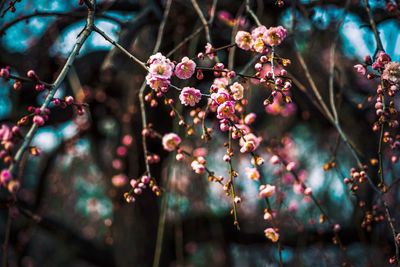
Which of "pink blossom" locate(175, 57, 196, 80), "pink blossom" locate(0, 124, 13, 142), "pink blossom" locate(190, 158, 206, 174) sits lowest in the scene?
"pink blossom" locate(0, 124, 13, 142)

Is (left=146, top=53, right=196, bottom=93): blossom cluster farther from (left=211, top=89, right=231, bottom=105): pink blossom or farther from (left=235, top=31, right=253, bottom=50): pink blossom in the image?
(left=235, top=31, right=253, bottom=50): pink blossom

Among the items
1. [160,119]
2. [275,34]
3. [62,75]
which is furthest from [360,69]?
[160,119]

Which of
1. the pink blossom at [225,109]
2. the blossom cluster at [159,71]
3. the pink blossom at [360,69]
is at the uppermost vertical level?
the pink blossom at [360,69]

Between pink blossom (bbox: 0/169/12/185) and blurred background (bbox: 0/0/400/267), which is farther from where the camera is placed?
blurred background (bbox: 0/0/400/267)

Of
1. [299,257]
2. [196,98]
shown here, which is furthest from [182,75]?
[299,257]

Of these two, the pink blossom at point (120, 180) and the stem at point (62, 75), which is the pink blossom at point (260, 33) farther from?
the pink blossom at point (120, 180)

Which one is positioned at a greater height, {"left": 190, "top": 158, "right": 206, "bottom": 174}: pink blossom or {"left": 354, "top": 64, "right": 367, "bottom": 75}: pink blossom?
{"left": 354, "top": 64, "right": 367, "bottom": 75}: pink blossom

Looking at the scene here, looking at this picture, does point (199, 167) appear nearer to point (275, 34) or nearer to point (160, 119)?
point (275, 34)

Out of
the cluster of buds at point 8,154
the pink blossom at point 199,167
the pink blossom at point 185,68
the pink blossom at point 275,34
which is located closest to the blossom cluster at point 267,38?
the pink blossom at point 275,34

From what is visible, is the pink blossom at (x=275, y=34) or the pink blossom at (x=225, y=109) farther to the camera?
the pink blossom at (x=275, y=34)

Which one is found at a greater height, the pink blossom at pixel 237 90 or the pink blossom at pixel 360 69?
the pink blossom at pixel 360 69

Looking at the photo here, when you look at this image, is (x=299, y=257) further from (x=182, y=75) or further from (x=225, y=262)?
(x=182, y=75)

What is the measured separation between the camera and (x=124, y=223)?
7.70ft

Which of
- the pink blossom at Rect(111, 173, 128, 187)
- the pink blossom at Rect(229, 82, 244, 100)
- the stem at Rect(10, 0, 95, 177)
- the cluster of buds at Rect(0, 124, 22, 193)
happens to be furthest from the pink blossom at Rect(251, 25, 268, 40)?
the pink blossom at Rect(111, 173, 128, 187)
